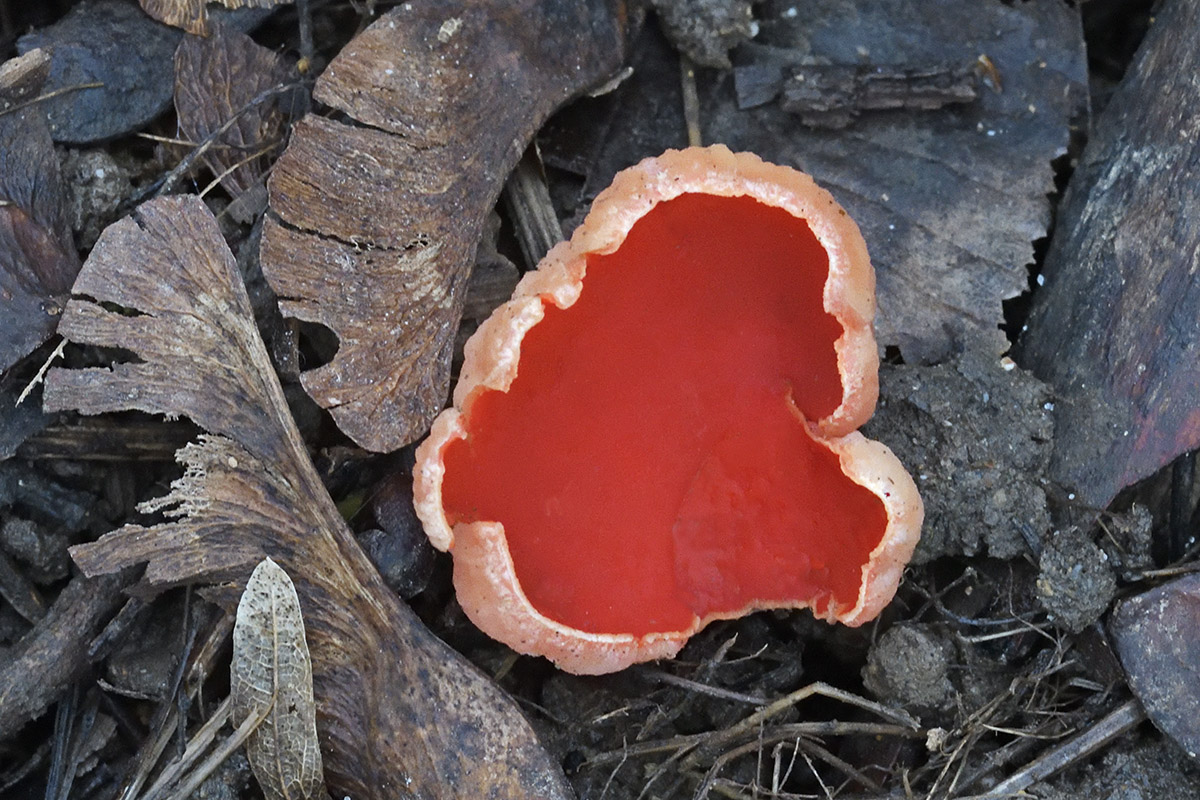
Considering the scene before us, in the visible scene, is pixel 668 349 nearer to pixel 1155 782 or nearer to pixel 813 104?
pixel 813 104

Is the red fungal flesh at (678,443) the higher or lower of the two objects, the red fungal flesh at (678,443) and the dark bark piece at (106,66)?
the lower

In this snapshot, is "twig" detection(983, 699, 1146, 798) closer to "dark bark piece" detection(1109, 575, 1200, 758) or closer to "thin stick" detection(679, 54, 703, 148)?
"dark bark piece" detection(1109, 575, 1200, 758)

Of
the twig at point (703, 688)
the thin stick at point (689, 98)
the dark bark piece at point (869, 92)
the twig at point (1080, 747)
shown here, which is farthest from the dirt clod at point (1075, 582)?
the thin stick at point (689, 98)

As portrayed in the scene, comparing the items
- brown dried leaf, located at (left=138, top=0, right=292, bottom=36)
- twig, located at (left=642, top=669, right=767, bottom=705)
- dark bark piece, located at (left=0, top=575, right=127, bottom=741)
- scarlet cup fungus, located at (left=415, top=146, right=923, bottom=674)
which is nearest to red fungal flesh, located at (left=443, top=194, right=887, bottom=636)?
scarlet cup fungus, located at (left=415, top=146, right=923, bottom=674)

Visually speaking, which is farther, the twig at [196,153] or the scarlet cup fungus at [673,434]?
the twig at [196,153]

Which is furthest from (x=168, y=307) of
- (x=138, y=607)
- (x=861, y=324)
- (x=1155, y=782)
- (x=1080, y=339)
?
(x=1155, y=782)

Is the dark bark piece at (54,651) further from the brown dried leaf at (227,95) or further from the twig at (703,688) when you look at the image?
the twig at (703,688)

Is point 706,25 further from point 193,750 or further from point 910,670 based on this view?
point 193,750
